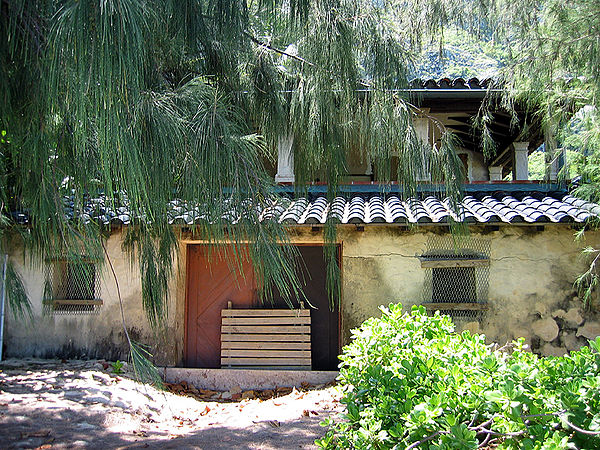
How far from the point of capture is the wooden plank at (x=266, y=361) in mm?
8023

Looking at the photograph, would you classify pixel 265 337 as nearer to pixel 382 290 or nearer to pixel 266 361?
pixel 266 361

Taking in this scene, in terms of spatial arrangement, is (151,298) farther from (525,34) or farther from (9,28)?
(525,34)

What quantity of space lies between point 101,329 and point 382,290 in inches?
164

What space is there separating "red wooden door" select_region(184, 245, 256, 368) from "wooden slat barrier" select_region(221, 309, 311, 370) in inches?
11.8

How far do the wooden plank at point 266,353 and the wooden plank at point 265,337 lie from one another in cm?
16

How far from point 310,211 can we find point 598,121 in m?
3.46

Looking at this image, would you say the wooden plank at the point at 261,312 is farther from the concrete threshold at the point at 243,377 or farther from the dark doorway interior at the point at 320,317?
the concrete threshold at the point at 243,377

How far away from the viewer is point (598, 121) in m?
5.52

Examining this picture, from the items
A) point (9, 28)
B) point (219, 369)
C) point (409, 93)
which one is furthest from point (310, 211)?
point (9, 28)

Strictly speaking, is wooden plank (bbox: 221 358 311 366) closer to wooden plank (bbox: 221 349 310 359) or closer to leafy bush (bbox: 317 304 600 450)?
wooden plank (bbox: 221 349 310 359)

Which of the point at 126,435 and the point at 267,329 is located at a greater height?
the point at 267,329

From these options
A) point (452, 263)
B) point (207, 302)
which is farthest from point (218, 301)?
point (452, 263)

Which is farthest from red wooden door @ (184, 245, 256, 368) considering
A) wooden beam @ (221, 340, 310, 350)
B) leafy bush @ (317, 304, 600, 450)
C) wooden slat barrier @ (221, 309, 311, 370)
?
leafy bush @ (317, 304, 600, 450)

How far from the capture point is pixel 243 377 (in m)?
7.83
